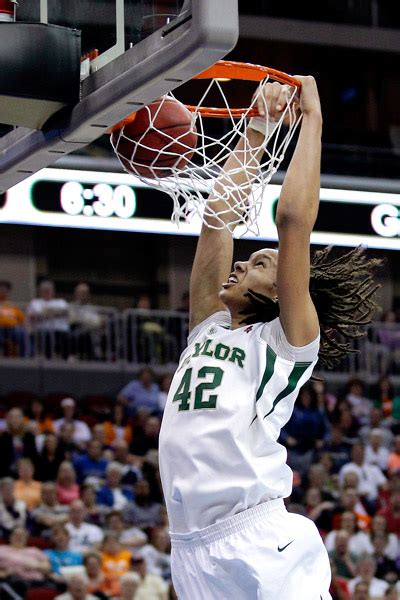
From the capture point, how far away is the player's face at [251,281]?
3.95 m

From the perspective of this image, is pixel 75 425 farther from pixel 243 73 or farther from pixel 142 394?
pixel 243 73

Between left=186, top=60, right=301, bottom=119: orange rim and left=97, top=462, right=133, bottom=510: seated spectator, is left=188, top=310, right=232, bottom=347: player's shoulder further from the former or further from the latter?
left=97, top=462, right=133, bottom=510: seated spectator

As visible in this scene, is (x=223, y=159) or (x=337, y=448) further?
(x=337, y=448)

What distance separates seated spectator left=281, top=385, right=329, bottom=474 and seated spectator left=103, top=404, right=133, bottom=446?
1569 mm

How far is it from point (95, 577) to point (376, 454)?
4.11 m

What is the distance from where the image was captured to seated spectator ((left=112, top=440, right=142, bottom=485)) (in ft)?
35.9

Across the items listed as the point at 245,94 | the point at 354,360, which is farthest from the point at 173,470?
the point at 354,360

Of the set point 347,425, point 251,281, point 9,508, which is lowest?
point 9,508

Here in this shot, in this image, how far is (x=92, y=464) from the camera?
435 inches

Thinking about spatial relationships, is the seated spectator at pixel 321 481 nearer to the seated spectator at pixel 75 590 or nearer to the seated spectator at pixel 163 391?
the seated spectator at pixel 163 391

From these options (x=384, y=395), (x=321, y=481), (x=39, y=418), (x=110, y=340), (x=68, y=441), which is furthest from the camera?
(x=110, y=340)

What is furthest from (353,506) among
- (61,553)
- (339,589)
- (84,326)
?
(84,326)

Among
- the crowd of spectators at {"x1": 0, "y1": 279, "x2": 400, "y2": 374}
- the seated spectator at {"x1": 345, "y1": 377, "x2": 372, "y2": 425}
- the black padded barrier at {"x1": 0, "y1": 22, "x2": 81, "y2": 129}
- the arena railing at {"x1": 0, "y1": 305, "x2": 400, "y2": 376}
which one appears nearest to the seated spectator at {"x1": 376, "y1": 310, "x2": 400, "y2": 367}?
the crowd of spectators at {"x1": 0, "y1": 279, "x2": 400, "y2": 374}

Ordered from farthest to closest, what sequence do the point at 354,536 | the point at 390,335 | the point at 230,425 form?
the point at 390,335
the point at 354,536
the point at 230,425
